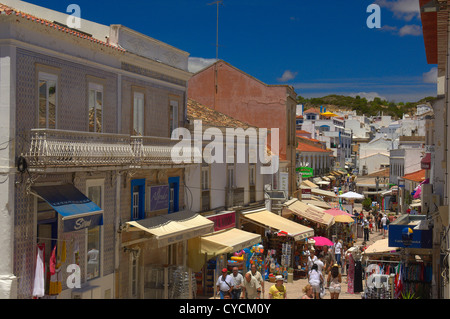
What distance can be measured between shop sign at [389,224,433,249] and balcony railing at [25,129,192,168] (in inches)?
292

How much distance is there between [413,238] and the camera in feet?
52.2

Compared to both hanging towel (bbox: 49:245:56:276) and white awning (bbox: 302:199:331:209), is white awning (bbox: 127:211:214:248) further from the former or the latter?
white awning (bbox: 302:199:331:209)

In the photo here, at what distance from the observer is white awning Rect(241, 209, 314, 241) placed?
23328mm

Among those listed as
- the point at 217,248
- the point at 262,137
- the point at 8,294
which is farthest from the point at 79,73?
the point at 262,137

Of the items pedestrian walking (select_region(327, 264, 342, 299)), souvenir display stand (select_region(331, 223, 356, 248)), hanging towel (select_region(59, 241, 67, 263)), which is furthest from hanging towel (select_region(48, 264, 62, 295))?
souvenir display stand (select_region(331, 223, 356, 248))

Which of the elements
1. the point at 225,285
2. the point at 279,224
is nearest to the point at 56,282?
the point at 225,285

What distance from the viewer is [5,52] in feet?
39.2

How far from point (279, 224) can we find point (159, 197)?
26.2 ft

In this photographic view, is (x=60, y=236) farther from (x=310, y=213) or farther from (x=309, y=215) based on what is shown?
(x=310, y=213)

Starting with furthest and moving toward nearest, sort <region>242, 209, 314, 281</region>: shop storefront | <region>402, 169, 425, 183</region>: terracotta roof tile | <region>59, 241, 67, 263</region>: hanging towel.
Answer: <region>402, 169, 425, 183</region>: terracotta roof tile → <region>242, 209, 314, 281</region>: shop storefront → <region>59, 241, 67, 263</region>: hanging towel

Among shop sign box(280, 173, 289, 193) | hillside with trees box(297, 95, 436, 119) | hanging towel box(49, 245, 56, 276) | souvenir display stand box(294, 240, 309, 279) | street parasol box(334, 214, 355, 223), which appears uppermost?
hillside with trees box(297, 95, 436, 119)

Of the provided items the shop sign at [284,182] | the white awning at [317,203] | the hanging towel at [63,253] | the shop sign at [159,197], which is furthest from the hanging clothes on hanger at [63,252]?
the white awning at [317,203]

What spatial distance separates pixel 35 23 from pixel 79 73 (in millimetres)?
2213
